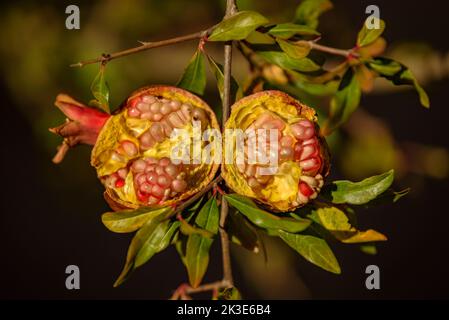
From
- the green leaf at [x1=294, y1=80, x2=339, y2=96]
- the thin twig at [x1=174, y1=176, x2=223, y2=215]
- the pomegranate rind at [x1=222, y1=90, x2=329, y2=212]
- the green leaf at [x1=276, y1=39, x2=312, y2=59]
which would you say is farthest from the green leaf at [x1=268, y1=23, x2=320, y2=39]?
the thin twig at [x1=174, y1=176, x2=223, y2=215]

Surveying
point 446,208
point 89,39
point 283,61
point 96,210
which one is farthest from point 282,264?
point 283,61

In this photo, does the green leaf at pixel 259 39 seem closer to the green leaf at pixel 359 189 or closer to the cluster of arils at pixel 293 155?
the cluster of arils at pixel 293 155

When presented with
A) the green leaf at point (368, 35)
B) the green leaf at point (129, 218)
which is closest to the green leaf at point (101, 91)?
the green leaf at point (129, 218)

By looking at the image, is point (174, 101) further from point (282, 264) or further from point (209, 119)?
point (282, 264)

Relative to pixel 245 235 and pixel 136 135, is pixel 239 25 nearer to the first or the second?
pixel 136 135

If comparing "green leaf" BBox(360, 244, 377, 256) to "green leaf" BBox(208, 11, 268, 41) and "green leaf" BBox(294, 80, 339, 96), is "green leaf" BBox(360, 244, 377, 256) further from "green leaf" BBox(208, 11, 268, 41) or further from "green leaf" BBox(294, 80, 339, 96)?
"green leaf" BBox(208, 11, 268, 41)

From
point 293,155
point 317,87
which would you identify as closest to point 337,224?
point 293,155
